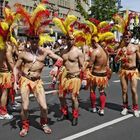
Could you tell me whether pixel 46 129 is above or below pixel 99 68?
below

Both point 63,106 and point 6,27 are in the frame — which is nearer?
point 6,27

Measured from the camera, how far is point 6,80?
29.6ft

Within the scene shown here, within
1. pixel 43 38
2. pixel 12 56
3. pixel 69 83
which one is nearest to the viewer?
pixel 43 38

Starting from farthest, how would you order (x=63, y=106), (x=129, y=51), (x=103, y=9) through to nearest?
1. (x=103, y=9)
2. (x=129, y=51)
3. (x=63, y=106)

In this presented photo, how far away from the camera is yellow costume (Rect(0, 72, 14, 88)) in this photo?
9.02 metres

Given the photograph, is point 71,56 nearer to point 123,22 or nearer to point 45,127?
point 45,127

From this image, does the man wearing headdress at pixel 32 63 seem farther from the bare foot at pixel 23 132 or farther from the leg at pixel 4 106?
the leg at pixel 4 106

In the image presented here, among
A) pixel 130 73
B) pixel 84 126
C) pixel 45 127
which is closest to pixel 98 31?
pixel 130 73

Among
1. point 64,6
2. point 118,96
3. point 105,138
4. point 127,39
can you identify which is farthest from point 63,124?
point 64,6

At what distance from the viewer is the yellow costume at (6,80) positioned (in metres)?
9.02

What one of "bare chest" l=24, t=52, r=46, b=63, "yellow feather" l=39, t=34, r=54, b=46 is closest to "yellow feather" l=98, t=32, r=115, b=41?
"yellow feather" l=39, t=34, r=54, b=46

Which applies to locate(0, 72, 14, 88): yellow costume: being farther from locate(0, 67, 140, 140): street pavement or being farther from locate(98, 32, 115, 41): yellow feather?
locate(98, 32, 115, 41): yellow feather

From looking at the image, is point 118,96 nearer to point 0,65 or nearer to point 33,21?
point 0,65

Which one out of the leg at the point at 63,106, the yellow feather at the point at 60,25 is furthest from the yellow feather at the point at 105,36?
the leg at the point at 63,106
